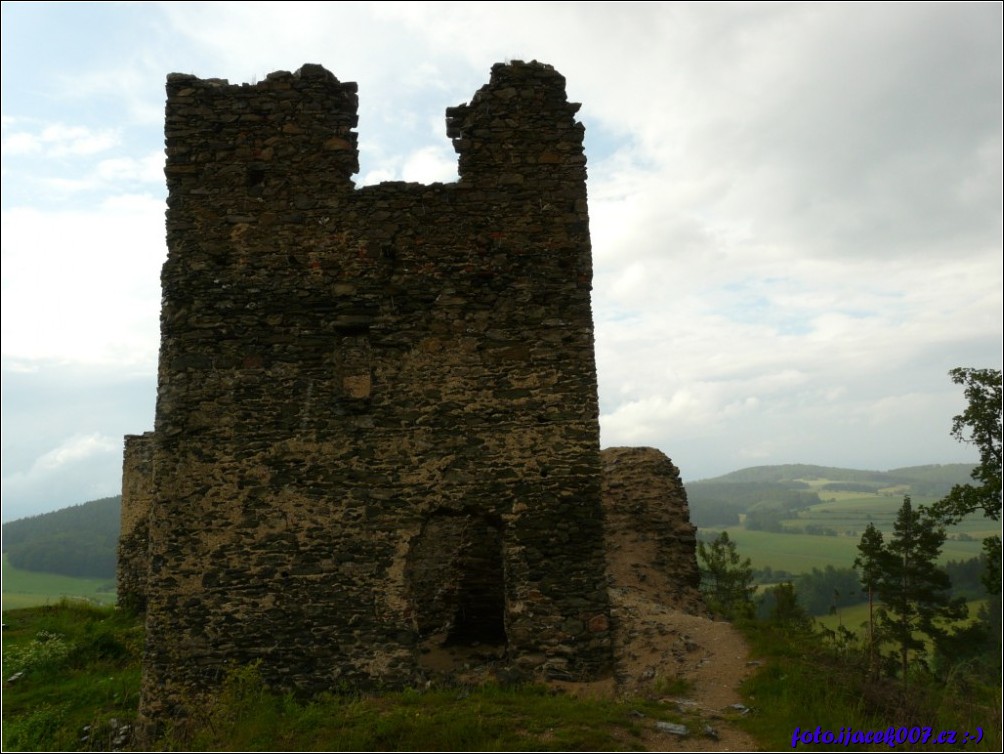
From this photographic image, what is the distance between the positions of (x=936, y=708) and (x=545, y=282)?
657 centimetres

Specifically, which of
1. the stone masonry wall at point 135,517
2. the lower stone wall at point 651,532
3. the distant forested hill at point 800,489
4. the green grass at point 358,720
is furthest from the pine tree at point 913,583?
the distant forested hill at point 800,489

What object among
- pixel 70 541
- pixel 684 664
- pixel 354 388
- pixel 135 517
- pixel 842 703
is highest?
pixel 354 388

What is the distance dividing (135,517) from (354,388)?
12.4 m

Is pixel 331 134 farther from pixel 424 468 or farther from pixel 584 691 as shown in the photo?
pixel 584 691

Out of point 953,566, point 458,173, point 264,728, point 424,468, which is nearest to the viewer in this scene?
point 264,728

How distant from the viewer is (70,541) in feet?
238

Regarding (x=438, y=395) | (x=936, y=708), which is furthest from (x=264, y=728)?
(x=936, y=708)

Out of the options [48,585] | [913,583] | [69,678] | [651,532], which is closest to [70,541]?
[48,585]

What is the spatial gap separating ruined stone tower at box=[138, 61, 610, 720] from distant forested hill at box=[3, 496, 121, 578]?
63.1 meters

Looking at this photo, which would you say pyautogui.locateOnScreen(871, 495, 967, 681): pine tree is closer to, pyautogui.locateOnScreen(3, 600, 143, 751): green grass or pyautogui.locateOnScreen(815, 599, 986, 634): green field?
pyautogui.locateOnScreen(815, 599, 986, 634): green field

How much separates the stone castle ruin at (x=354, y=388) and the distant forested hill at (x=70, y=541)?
2489 inches

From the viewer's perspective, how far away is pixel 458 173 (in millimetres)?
8820

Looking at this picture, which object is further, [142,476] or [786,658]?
[142,476]

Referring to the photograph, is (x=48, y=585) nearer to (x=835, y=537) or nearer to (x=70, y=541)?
(x=70, y=541)
